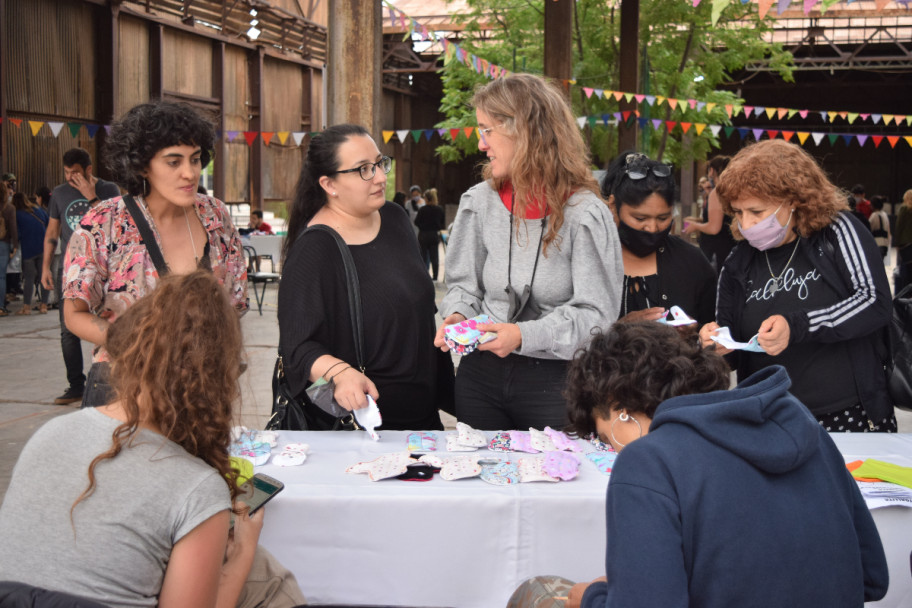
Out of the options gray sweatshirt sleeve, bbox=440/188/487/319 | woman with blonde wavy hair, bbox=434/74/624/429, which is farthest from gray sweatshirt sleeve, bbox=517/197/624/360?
gray sweatshirt sleeve, bbox=440/188/487/319

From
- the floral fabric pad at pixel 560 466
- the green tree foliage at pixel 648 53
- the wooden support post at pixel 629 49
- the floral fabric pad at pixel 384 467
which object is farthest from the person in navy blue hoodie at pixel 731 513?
the green tree foliage at pixel 648 53

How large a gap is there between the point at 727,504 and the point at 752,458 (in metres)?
0.08

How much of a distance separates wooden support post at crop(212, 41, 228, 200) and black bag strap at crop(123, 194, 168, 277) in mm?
15109

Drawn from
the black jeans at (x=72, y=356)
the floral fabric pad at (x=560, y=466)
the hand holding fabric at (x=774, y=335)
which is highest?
the hand holding fabric at (x=774, y=335)

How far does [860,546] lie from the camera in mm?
1568

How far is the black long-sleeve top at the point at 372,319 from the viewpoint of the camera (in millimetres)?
2781

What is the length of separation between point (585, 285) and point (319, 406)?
0.91 meters

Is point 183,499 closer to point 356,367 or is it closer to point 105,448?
point 105,448

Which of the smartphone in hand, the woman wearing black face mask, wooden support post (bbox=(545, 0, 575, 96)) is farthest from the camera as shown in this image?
wooden support post (bbox=(545, 0, 575, 96))

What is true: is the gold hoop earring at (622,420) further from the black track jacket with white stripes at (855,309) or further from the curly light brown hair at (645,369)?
the black track jacket with white stripes at (855,309)

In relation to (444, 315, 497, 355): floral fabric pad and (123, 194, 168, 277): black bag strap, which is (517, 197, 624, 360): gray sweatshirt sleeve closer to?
(444, 315, 497, 355): floral fabric pad

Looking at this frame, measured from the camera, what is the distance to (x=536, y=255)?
8.88 ft

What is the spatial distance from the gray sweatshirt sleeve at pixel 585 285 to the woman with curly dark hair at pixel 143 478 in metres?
1.18

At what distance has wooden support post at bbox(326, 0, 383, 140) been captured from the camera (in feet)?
17.1
